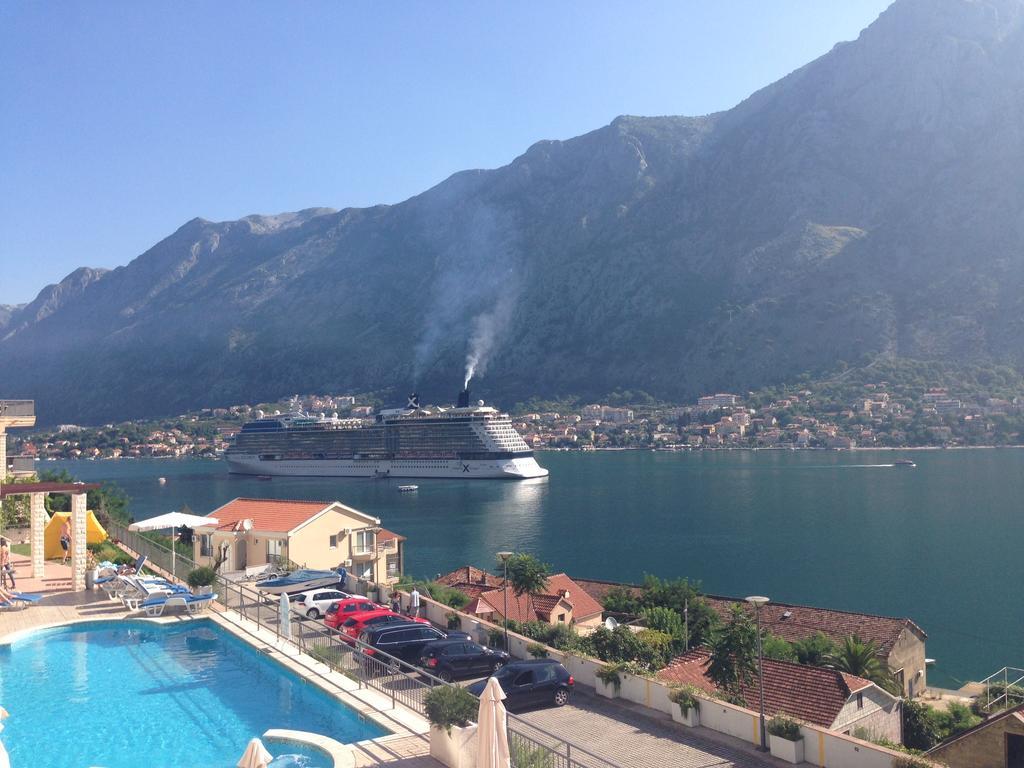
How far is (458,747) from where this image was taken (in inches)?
313

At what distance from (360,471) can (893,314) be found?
85820 mm

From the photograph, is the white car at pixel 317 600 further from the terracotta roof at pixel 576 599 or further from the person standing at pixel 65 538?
the person standing at pixel 65 538

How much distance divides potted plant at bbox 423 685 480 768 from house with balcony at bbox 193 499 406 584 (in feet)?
41.4

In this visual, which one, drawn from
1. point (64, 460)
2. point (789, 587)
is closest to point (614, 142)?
point (64, 460)

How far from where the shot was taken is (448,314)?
198 m

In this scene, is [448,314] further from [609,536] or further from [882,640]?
[882,640]

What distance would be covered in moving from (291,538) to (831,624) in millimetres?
13918

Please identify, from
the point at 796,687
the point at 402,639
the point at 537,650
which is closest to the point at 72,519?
the point at 402,639

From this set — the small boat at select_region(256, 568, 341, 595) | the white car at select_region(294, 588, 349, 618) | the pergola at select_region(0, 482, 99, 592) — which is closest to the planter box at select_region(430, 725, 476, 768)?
the white car at select_region(294, 588, 349, 618)

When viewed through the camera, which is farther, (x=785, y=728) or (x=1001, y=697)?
(x=1001, y=697)

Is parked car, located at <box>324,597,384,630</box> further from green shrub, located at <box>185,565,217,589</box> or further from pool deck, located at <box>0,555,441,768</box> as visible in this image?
green shrub, located at <box>185,565,217,589</box>

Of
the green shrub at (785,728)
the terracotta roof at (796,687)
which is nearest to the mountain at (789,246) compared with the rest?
the terracotta roof at (796,687)

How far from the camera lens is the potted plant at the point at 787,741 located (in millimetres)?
8234

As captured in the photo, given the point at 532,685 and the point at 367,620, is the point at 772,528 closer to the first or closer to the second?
the point at 367,620
